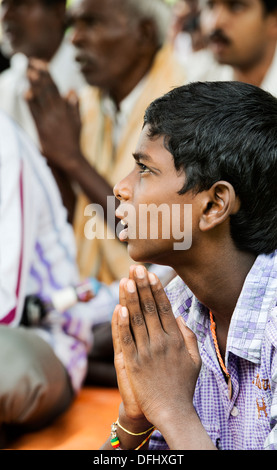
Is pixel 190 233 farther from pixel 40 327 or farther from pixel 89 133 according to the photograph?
pixel 89 133

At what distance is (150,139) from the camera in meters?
1.36

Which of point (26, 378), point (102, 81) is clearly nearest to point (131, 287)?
point (26, 378)

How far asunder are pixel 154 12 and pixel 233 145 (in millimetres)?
2275

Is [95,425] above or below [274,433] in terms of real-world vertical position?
below

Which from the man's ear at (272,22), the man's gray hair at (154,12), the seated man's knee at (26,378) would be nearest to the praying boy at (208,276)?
the seated man's knee at (26,378)

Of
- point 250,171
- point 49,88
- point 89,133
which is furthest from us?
point 89,133

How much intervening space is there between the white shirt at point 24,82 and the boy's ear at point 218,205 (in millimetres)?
2172

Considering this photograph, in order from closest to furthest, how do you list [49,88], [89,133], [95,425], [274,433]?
[274,433] < [95,425] < [49,88] < [89,133]

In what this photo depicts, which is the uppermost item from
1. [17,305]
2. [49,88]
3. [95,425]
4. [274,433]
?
[49,88]

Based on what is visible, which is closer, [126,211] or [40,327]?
[126,211]

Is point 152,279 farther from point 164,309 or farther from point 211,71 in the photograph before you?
point 211,71

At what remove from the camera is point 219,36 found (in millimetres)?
2994

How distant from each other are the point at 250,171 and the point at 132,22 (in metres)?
2.21

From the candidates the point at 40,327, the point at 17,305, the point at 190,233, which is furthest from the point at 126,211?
the point at 40,327
